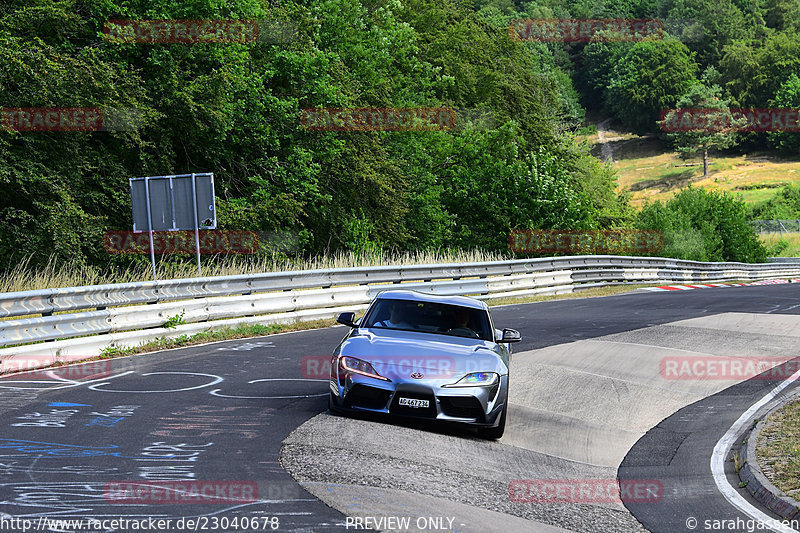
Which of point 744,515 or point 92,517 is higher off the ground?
point 92,517

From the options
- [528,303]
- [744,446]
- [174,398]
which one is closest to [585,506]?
[744,446]

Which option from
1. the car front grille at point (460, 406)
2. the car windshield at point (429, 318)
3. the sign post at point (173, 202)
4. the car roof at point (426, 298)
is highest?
the sign post at point (173, 202)

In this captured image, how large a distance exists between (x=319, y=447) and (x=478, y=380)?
1.87m

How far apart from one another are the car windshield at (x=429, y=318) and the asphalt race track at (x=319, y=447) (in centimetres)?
110

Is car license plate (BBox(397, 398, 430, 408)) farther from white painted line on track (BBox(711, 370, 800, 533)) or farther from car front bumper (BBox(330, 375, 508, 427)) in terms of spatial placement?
white painted line on track (BBox(711, 370, 800, 533))

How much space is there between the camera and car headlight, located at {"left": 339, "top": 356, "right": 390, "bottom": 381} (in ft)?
28.8

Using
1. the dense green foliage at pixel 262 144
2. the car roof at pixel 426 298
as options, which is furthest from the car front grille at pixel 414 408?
the dense green foliage at pixel 262 144

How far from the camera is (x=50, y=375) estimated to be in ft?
38.3

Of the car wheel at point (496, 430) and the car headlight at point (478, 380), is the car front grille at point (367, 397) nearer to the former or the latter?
the car headlight at point (478, 380)

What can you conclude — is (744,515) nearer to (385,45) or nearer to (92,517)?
(92,517)

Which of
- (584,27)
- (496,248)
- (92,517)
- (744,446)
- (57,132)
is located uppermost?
(584,27)

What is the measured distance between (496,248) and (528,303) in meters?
18.5

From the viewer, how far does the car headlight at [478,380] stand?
8.74 meters

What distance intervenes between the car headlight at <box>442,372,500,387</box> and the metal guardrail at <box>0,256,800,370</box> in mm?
6530
